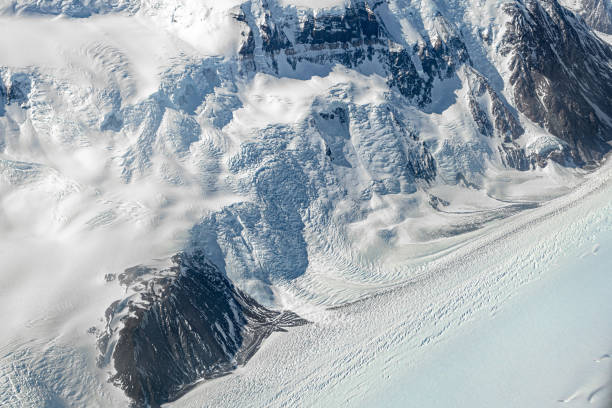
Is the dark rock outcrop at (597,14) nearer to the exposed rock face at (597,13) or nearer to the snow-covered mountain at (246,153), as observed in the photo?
the exposed rock face at (597,13)

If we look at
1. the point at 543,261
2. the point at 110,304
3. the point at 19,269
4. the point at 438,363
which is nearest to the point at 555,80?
the point at 543,261

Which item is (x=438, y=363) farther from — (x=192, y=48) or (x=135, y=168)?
(x=192, y=48)

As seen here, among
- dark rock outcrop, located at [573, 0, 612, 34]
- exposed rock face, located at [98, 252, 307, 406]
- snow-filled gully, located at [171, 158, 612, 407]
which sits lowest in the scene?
snow-filled gully, located at [171, 158, 612, 407]

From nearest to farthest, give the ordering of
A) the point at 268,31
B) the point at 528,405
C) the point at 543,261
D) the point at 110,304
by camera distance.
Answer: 1. the point at 528,405
2. the point at 110,304
3. the point at 543,261
4. the point at 268,31

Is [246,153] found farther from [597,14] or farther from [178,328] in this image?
[597,14]

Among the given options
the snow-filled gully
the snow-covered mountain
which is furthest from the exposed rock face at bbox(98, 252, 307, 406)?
the snow-filled gully

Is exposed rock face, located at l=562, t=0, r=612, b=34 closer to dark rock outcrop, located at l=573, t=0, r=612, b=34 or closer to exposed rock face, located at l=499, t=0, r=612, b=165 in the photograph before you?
dark rock outcrop, located at l=573, t=0, r=612, b=34
